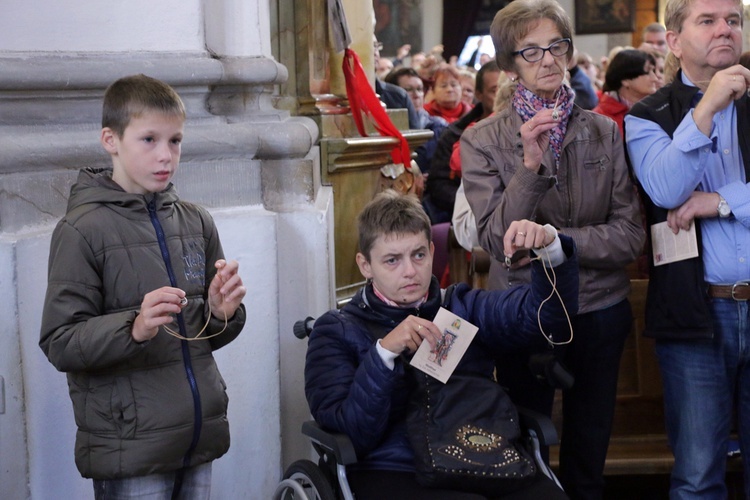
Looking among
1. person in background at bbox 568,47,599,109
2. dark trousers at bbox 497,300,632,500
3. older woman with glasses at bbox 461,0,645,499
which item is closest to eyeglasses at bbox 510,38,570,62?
older woman with glasses at bbox 461,0,645,499

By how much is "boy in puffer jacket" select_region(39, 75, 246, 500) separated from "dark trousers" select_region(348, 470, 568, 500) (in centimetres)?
42

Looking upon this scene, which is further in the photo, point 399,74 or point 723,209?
point 399,74

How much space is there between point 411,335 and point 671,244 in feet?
3.02

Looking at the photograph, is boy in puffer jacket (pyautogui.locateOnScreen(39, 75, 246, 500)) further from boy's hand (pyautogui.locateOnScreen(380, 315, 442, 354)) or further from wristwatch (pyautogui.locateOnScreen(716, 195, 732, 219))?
wristwatch (pyautogui.locateOnScreen(716, 195, 732, 219))

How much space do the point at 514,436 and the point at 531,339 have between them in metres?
0.30

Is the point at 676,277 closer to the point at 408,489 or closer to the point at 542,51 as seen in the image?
the point at 542,51

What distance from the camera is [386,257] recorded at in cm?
285

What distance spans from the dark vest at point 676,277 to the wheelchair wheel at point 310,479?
1083 millimetres

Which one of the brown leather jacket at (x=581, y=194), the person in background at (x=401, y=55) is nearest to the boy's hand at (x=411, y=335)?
the brown leather jacket at (x=581, y=194)

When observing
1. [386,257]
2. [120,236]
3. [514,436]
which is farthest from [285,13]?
[514,436]

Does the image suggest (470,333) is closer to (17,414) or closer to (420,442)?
(420,442)

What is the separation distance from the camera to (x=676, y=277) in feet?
9.71

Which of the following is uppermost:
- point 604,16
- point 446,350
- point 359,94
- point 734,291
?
point 604,16

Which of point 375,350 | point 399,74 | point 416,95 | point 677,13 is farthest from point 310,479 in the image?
point 399,74
